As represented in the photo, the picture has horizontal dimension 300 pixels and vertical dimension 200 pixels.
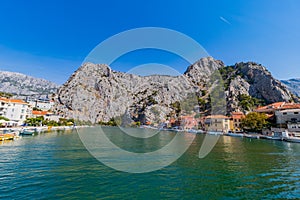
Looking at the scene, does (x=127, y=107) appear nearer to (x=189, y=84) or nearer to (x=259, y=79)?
(x=189, y=84)

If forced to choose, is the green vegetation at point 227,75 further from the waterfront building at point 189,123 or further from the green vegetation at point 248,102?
the waterfront building at point 189,123

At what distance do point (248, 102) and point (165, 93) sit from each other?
61.2 metres

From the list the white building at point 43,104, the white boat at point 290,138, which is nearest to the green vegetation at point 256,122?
the white boat at point 290,138

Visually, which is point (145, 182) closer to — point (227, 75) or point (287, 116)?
point (287, 116)

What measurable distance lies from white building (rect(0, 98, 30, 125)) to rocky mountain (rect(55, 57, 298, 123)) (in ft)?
188

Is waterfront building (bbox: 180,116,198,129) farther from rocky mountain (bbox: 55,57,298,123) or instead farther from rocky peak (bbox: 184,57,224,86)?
rocky peak (bbox: 184,57,224,86)

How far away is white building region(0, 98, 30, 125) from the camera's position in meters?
49.9

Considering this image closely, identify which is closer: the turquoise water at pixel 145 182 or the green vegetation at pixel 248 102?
the turquoise water at pixel 145 182

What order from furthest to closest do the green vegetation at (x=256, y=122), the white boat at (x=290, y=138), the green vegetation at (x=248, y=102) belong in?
1. the green vegetation at (x=248, y=102)
2. the green vegetation at (x=256, y=122)
3. the white boat at (x=290, y=138)

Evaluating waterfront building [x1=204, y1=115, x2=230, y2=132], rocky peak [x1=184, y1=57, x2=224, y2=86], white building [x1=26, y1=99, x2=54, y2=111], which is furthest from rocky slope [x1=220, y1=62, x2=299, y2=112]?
white building [x1=26, y1=99, x2=54, y2=111]

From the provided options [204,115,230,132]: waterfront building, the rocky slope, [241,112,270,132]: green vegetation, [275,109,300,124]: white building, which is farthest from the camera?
the rocky slope

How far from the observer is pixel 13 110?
168ft

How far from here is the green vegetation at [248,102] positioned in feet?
272

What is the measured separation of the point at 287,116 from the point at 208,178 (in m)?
47.1
